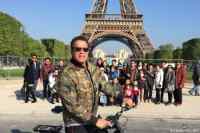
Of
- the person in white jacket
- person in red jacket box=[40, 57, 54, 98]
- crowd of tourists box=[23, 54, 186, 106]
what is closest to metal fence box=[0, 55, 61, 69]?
person in red jacket box=[40, 57, 54, 98]

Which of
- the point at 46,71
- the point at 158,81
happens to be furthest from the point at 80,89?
the point at 46,71

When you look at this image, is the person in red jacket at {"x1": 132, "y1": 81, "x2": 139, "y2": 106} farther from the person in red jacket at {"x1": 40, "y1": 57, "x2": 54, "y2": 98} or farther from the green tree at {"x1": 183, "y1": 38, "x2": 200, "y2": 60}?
the green tree at {"x1": 183, "y1": 38, "x2": 200, "y2": 60}

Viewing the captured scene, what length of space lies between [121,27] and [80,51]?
7739 centimetres

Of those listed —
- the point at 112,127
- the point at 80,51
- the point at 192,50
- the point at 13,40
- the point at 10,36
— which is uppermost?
the point at 10,36

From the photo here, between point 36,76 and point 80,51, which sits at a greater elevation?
point 80,51

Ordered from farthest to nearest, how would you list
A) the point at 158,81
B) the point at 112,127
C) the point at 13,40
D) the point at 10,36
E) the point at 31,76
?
the point at 13,40
the point at 10,36
the point at 158,81
the point at 31,76
the point at 112,127

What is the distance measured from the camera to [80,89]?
4.13 m

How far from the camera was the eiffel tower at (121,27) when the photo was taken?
7725 cm

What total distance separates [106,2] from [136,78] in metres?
66.0

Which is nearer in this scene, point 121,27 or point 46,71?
point 46,71

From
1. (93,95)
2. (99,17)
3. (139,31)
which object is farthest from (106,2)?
(93,95)

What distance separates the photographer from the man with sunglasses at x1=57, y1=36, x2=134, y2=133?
4031 millimetres

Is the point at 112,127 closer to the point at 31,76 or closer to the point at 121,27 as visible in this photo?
the point at 31,76

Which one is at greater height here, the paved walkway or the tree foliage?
the tree foliage
